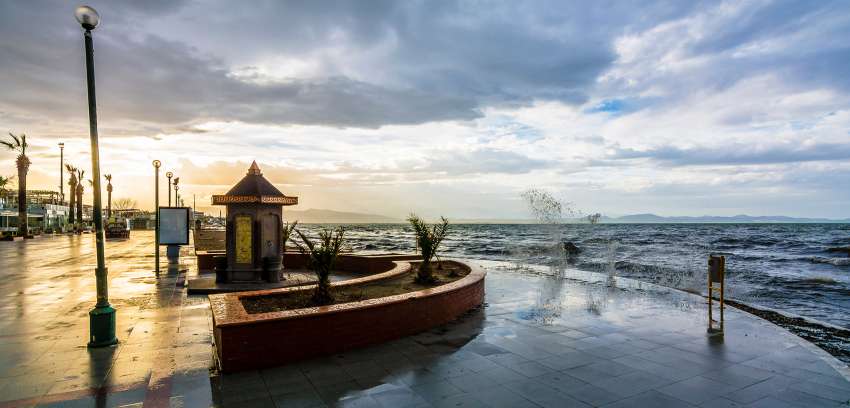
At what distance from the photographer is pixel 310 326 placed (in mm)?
6895

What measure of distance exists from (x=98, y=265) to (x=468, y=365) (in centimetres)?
616

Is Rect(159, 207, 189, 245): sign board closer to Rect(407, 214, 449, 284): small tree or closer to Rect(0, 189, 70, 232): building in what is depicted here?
Rect(407, 214, 449, 284): small tree

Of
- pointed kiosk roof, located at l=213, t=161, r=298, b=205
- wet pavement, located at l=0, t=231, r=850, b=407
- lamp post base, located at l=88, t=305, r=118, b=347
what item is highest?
pointed kiosk roof, located at l=213, t=161, r=298, b=205

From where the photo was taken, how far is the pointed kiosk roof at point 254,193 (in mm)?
13422

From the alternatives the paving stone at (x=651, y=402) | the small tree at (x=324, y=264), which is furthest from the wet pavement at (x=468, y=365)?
the small tree at (x=324, y=264)

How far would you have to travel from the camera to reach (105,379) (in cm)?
614

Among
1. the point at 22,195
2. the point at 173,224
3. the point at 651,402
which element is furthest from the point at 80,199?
the point at 651,402

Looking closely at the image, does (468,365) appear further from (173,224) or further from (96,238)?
(173,224)

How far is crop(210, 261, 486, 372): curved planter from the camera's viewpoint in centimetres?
634

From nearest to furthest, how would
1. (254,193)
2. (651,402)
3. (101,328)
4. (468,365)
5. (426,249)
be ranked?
(651,402)
(468,365)
(101,328)
(426,249)
(254,193)

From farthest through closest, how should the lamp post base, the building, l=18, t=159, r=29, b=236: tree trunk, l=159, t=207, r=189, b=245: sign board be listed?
the building
l=18, t=159, r=29, b=236: tree trunk
l=159, t=207, r=189, b=245: sign board
the lamp post base

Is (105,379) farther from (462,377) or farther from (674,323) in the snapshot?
(674,323)

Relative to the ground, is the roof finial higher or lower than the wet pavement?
higher

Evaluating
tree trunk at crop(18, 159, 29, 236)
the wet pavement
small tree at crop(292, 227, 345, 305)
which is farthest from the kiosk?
tree trunk at crop(18, 159, 29, 236)
